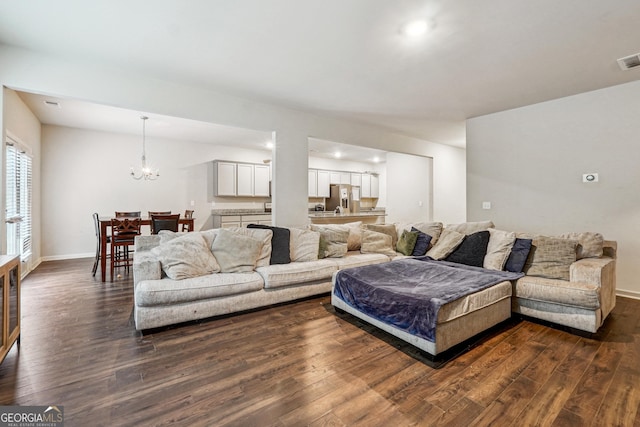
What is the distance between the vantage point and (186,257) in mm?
2994

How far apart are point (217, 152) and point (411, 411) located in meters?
6.99

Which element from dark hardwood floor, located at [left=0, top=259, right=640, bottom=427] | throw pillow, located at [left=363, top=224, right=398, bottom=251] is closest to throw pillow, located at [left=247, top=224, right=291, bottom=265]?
dark hardwood floor, located at [left=0, top=259, right=640, bottom=427]

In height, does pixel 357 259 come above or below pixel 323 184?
below

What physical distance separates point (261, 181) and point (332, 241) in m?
4.09

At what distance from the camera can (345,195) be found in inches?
337

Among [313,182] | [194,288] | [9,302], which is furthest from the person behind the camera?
[313,182]

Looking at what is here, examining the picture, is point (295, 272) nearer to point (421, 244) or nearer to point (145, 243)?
point (145, 243)

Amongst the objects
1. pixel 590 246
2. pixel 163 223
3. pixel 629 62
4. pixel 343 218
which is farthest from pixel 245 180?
pixel 629 62

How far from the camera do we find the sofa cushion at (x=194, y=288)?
8.50ft

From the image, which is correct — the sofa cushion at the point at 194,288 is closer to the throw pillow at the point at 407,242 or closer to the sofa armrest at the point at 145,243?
the sofa armrest at the point at 145,243

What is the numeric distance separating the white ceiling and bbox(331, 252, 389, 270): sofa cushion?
2249 millimetres

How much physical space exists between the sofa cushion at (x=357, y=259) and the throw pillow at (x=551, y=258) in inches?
68.6

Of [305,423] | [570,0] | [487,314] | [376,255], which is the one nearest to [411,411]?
[305,423]

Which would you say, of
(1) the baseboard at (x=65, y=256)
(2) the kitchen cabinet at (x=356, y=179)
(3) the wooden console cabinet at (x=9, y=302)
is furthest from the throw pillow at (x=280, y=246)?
(2) the kitchen cabinet at (x=356, y=179)
